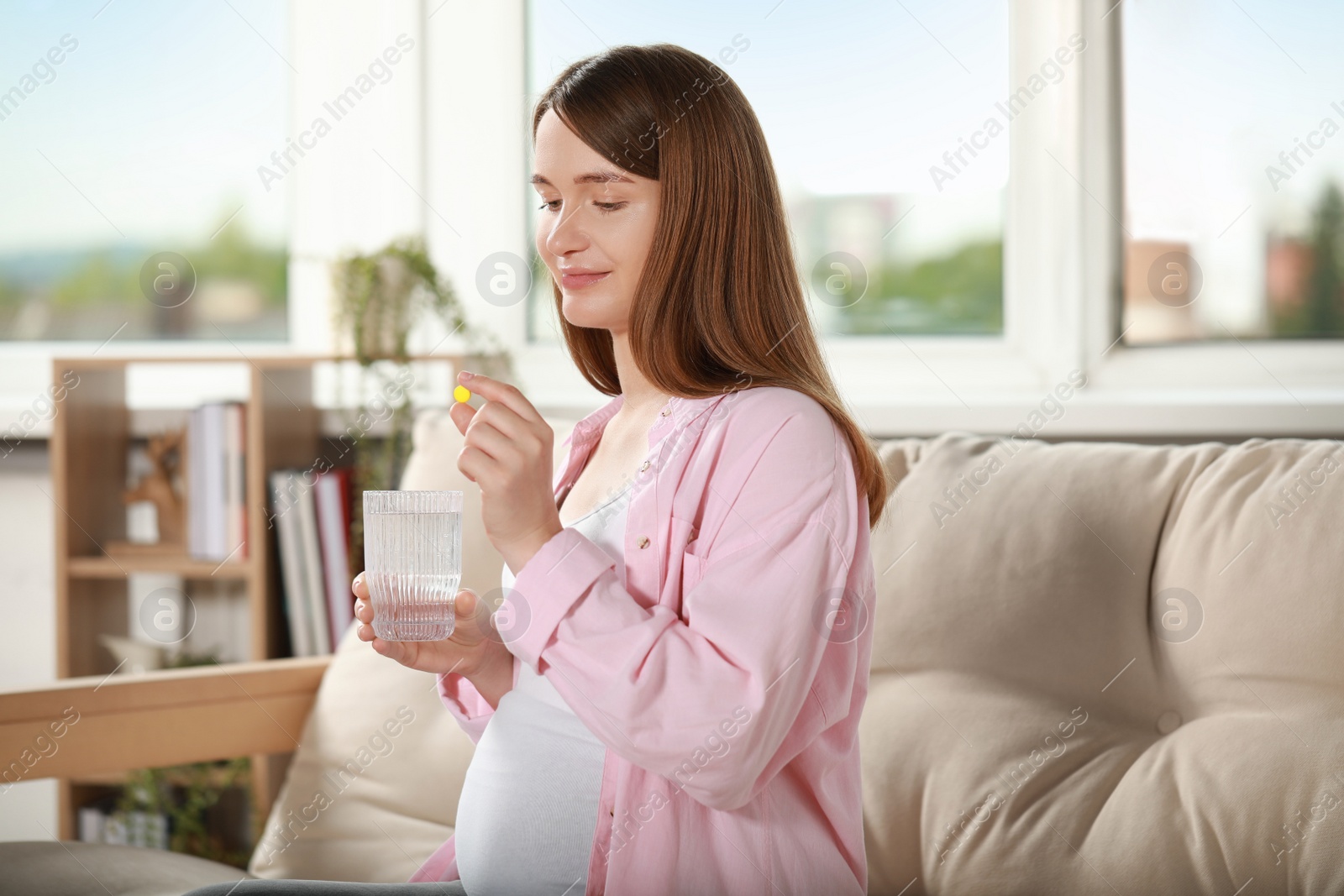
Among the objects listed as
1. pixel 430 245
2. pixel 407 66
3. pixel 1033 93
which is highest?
pixel 407 66

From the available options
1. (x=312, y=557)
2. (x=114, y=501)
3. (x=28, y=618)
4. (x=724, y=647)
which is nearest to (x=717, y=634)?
(x=724, y=647)

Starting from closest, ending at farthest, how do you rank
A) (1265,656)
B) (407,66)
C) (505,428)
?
(505,428) → (1265,656) → (407,66)

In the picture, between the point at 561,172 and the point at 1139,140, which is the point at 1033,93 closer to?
the point at 1139,140

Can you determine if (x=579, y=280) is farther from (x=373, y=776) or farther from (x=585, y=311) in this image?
(x=373, y=776)

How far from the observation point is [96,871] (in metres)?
1.37

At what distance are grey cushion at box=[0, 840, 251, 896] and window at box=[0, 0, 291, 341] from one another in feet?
4.95

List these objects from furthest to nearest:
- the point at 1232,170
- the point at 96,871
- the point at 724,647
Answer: the point at 1232,170 → the point at 96,871 → the point at 724,647

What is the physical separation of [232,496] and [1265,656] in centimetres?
179

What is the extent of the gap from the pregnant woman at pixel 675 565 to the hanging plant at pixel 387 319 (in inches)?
44.9

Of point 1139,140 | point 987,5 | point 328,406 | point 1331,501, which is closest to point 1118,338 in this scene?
point 1139,140

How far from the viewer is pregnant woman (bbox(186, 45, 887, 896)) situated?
35.5 inches

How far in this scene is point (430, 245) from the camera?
2.53 m

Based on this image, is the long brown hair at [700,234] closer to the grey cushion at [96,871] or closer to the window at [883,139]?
the grey cushion at [96,871]

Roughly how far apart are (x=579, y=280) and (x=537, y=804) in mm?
491
